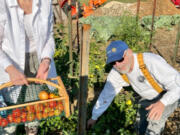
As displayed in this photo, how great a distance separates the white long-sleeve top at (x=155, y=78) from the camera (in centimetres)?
221

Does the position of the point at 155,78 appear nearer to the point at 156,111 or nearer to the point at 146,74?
the point at 146,74

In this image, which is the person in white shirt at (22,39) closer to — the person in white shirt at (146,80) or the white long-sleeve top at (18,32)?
the white long-sleeve top at (18,32)

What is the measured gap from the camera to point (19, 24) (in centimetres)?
191

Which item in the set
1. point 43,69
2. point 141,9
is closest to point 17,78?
point 43,69

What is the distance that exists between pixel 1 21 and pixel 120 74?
1.40 m

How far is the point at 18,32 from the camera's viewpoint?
6.30 feet

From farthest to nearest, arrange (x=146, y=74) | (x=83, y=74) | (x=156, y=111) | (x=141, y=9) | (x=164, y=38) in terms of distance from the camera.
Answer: (x=141, y=9) → (x=164, y=38) → (x=146, y=74) → (x=156, y=111) → (x=83, y=74)

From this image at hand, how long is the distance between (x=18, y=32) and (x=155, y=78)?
142 centimetres

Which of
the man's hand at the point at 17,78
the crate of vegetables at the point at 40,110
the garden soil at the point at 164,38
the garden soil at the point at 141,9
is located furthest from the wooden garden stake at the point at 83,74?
the garden soil at the point at 141,9

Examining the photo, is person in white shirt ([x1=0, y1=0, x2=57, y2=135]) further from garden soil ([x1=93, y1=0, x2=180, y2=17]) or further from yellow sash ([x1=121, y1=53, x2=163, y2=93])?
garden soil ([x1=93, y1=0, x2=180, y2=17])

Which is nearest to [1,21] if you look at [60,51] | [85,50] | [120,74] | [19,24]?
[19,24]

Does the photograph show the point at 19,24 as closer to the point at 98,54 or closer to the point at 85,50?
the point at 85,50

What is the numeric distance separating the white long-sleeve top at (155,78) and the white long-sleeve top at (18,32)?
86 centimetres

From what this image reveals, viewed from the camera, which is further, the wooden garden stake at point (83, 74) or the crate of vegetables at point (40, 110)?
the crate of vegetables at point (40, 110)
